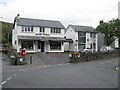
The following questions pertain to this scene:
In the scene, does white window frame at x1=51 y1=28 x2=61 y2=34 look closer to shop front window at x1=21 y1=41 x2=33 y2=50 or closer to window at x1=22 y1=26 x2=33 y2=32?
window at x1=22 y1=26 x2=33 y2=32

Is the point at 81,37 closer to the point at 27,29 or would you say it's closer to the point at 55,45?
the point at 55,45

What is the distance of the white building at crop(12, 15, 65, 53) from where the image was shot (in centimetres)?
2820

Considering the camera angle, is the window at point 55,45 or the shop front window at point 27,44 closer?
the shop front window at point 27,44

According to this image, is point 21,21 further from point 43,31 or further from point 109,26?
point 109,26

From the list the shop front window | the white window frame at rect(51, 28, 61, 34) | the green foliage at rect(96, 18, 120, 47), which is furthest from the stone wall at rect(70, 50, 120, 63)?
the shop front window

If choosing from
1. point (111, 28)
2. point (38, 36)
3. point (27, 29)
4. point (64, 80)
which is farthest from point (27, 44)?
point (64, 80)

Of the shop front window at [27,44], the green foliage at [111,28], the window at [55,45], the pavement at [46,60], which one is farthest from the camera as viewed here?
the green foliage at [111,28]

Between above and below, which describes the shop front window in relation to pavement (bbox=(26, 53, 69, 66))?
above

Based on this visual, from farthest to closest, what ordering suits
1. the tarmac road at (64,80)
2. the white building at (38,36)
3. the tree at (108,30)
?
1. the tree at (108,30)
2. the white building at (38,36)
3. the tarmac road at (64,80)

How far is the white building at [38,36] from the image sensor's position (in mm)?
28203

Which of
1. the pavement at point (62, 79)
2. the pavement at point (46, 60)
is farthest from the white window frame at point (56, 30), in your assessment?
the pavement at point (62, 79)

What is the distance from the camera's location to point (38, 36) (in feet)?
97.5

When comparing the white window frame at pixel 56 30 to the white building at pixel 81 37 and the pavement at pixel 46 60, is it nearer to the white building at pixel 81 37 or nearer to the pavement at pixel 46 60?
the white building at pixel 81 37

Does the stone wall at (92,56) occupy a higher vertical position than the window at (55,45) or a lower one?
lower
